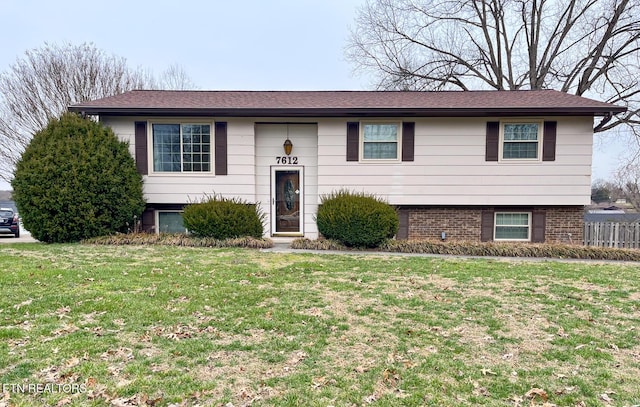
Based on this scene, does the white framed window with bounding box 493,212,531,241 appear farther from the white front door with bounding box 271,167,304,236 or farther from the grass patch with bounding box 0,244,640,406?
the white front door with bounding box 271,167,304,236

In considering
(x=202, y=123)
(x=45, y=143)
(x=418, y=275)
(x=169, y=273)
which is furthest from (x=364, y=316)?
(x=45, y=143)

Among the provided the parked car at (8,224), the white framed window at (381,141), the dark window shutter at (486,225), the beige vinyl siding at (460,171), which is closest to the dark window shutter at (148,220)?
the beige vinyl siding at (460,171)

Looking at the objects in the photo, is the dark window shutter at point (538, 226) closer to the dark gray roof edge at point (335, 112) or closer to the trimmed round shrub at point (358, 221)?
the dark gray roof edge at point (335, 112)

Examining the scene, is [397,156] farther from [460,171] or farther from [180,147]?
[180,147]

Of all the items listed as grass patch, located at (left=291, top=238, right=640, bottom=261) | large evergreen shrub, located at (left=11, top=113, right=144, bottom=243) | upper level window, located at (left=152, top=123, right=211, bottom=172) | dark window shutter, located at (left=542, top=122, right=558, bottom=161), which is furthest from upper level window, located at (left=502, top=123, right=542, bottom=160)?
large evergreen shrub, located at (left=11, top=113, right=144, bottom=243)

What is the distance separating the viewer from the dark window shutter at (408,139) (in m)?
10.4

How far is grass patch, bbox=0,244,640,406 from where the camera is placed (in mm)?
2670

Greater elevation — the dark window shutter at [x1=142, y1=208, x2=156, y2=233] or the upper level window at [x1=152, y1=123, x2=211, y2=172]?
the upper level window at [x1=152, y1=123, x2=211, y2=172]

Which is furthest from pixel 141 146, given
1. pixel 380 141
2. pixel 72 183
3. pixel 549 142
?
pixel 549 142

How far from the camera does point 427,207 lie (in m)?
10.6

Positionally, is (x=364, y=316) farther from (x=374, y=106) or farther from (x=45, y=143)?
(x=45, y=143)

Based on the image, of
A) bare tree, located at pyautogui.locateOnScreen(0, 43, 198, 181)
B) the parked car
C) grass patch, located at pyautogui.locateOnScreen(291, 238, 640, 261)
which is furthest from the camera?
bare tree, located at pyautogui.locateOnScreen(0, 43, 198, 181)

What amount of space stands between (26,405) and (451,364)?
3.06m

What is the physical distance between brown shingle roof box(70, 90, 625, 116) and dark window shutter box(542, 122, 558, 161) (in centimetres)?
48
